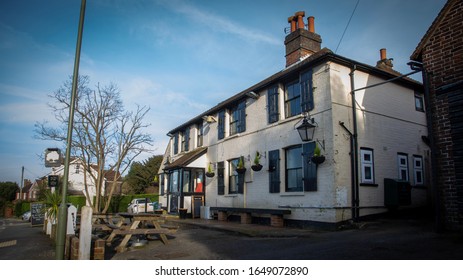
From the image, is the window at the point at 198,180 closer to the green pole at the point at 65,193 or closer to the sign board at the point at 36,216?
the sign board at the point at 36,216

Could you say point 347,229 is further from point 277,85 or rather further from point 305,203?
point 277,85

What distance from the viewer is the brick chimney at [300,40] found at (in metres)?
14.7

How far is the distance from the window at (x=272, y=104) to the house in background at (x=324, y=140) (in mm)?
41

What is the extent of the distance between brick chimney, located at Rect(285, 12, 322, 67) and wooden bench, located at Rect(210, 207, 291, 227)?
258 inches

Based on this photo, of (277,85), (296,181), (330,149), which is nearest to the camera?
(330,149)

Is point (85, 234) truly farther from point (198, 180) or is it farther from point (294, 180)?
point (198, 180)

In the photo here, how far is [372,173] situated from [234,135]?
678 centimetres

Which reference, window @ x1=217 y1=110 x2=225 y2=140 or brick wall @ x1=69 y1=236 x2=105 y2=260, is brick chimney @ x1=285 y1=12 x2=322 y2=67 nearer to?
window @ x1=217 y1=110 x2=225 y2=140

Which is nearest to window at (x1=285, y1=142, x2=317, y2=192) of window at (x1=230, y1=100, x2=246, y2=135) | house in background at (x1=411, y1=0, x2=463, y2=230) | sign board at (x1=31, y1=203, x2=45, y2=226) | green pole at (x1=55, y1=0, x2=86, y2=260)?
window at (x1=230, y1=100, x2=246, y2=135)

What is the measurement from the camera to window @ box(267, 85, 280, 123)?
1382 centimetres

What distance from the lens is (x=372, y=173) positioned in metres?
11.8

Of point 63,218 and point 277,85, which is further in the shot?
point 277,85

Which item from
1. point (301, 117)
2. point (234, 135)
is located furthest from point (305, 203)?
point (234, 135)

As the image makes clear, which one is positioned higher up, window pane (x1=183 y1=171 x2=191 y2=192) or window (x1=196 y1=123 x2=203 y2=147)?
window (x1=196 y1=123 x2=203 y2=147)
